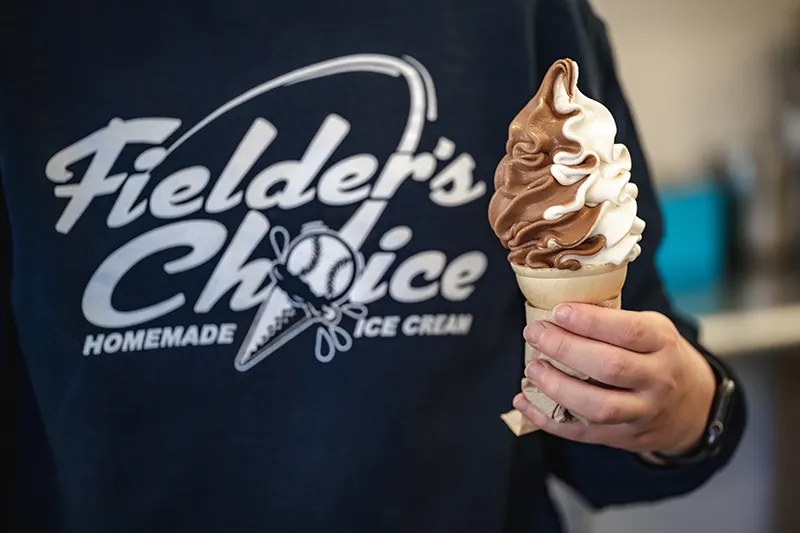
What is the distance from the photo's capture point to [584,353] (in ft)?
2.18

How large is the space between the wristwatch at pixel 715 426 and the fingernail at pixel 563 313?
14.1 inches

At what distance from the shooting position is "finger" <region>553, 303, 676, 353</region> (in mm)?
659

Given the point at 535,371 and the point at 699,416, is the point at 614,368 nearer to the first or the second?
the point at 535,371

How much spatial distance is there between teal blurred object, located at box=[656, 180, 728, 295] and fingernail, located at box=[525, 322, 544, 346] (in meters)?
1.73

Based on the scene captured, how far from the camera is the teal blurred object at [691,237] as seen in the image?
2.31 meters

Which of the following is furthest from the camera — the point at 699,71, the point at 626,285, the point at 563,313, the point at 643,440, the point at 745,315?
the point at 699,71

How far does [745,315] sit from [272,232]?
152 cm

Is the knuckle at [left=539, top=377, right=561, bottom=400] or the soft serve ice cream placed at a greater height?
the soft serve ice cream

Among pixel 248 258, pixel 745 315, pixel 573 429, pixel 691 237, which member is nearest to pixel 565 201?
pixel 573 429

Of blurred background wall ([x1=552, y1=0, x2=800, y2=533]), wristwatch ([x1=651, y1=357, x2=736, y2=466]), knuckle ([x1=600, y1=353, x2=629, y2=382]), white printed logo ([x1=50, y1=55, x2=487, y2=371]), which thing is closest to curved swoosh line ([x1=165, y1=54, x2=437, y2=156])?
white printed logo ([x1=50, y1=55, x2=487, y2=371])

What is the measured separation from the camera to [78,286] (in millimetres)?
802

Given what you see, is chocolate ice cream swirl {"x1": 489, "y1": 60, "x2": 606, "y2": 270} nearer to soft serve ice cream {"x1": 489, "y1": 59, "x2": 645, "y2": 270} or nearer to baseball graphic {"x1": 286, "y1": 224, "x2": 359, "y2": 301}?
soft serve ice cream {"x1": 489, "y1": 59, "x2": 645, "y2": 270}

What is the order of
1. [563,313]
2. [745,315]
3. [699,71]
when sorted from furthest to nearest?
1. [699,71]
2. [745,315]
3. [563,313]

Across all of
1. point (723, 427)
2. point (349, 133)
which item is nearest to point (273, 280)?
point (349, 133)
